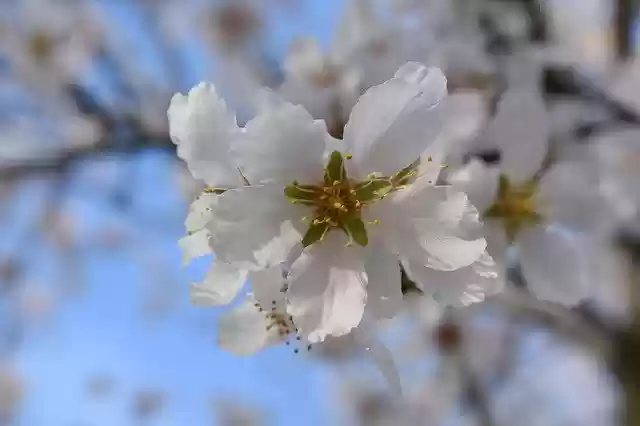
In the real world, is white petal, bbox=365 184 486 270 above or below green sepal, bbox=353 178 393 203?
below

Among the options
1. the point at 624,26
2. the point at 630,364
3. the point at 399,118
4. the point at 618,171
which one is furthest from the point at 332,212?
the point at 630,364

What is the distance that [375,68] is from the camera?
0.97 meters

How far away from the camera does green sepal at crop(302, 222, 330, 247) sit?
0.58 m

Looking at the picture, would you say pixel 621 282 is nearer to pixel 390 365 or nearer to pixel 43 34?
pixel 390 365

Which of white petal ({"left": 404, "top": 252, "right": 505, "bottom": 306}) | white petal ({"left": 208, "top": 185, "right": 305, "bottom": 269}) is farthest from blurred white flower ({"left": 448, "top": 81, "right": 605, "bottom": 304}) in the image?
white petal ({"left": 208, "top": 185, "right": 305, "bottom": 269})

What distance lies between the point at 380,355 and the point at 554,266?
0.32 meters

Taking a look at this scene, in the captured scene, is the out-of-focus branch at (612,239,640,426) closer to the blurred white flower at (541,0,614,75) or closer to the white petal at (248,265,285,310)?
the blurred white flower at (541,0,614,75)

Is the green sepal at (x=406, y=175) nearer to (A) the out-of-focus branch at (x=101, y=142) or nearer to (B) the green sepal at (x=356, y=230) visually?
(B) the green sepal at (x=356, y=230)

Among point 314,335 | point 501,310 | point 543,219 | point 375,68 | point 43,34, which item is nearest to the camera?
point 314,335

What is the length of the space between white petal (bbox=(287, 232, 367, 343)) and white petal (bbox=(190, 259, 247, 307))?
54 millimetres

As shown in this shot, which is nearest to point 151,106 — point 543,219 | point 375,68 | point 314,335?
point 375,68

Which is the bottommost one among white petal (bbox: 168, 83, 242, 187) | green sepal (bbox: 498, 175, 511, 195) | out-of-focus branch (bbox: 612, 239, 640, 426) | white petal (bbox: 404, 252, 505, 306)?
out-of-focus branch (bbox: 612, 239, 640, 426)

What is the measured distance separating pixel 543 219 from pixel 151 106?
121 cm

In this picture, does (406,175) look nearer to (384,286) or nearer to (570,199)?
(384,286)
